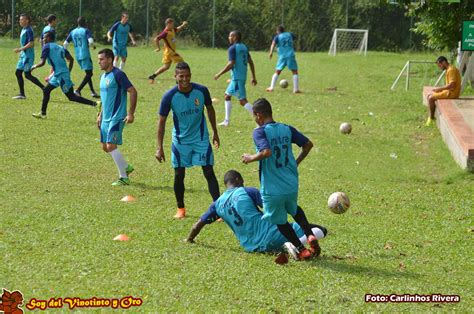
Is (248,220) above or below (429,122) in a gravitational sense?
above

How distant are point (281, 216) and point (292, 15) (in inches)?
1454

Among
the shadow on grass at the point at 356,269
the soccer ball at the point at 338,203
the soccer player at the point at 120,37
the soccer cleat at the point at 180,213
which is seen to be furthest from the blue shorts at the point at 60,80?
the shadow on grass at the point at 356,269

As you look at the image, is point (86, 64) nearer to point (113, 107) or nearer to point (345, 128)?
point (345, 128)

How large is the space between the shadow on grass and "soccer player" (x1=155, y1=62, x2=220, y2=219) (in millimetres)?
2212

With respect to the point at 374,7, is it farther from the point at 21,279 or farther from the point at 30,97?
the point at 21,279

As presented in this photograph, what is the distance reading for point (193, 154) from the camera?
→ 33.4 feet

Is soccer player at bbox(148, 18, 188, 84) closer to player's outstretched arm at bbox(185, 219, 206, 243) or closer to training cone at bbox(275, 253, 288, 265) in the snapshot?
player's outstretched arm at bbox(185, 219, 206, 243)

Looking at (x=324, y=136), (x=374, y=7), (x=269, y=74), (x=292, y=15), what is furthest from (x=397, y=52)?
(x=324, y=136)

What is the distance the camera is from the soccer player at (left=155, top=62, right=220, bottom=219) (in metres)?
10.1

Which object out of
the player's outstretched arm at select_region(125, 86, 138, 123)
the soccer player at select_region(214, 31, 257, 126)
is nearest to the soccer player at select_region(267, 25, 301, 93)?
the soccer player at select_region(214, 31, 257, 126)

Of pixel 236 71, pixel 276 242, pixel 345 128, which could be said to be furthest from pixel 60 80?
pixel 276 242

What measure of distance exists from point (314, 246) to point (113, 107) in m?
4.60

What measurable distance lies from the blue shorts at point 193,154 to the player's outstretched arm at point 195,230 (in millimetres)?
1388

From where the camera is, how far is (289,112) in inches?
789
